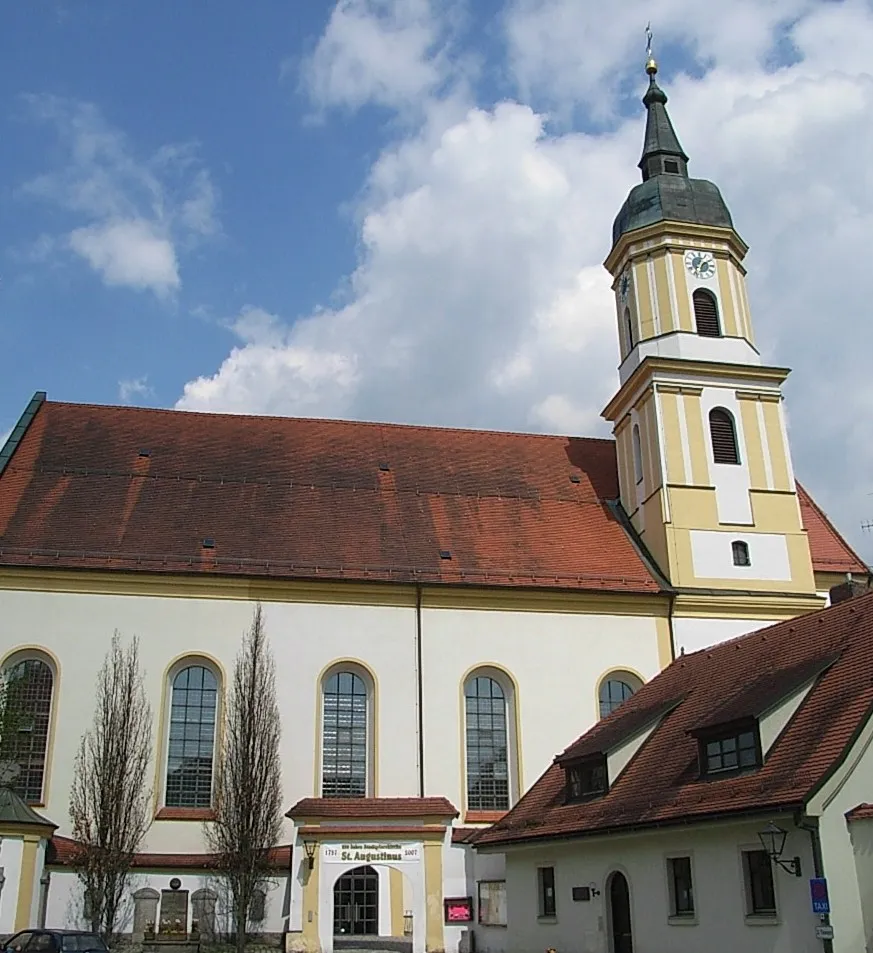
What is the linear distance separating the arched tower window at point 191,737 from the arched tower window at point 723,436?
17.1 metres

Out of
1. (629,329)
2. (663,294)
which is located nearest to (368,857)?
(629,329)

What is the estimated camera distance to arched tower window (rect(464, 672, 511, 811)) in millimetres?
29109

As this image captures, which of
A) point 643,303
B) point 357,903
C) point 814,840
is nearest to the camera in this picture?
point 814,840

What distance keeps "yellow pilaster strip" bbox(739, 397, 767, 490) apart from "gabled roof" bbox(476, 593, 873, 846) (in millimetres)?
9795

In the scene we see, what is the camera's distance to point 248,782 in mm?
26438

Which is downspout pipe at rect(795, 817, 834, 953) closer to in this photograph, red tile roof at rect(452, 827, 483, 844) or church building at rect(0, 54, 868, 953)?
church building at rect(0, 54, 868, 953)

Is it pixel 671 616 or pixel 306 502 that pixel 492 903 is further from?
pixel 306 502

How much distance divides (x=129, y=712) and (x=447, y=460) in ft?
46.0

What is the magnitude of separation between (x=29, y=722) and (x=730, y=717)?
701 inches

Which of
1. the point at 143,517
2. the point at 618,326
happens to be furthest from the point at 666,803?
the point at 618,326

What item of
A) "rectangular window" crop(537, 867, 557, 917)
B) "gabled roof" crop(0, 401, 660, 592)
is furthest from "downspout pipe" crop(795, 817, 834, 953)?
"gabled roof" crop(0, 401, 660, 592)

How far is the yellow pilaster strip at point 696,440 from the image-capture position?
110ft

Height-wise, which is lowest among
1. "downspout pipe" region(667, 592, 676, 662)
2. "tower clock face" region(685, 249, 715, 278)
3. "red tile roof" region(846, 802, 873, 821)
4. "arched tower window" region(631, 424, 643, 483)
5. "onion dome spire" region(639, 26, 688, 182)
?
"red tile roof" region(846, 802, 873, 821)

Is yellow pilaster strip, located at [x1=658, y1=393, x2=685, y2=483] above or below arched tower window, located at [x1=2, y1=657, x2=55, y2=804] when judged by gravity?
above
